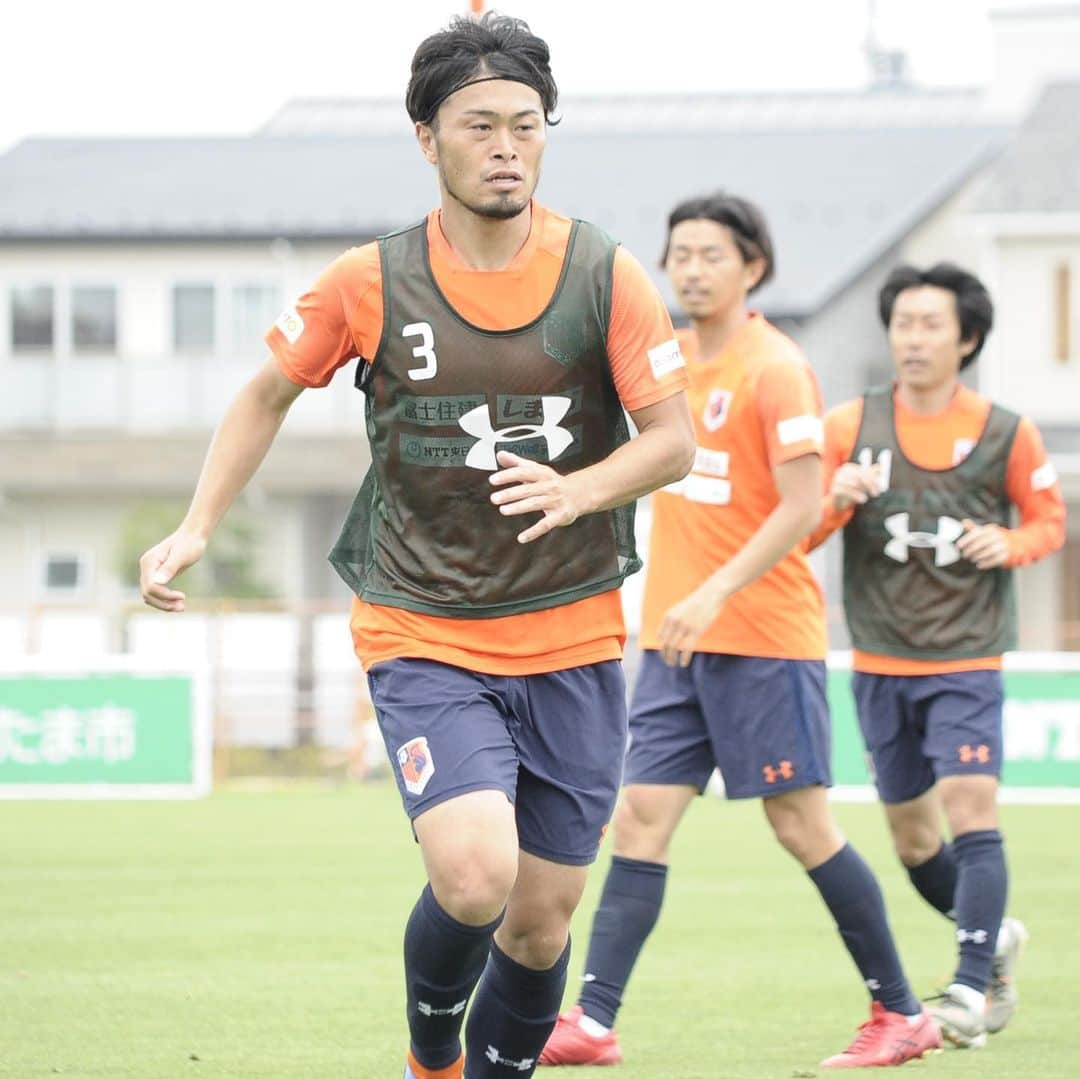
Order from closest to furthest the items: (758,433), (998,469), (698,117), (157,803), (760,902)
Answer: (758,433) → (998,469) → (760,902) → (157,803) → (698,117)

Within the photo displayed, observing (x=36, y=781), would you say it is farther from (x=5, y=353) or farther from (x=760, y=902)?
(x=5, y=353)

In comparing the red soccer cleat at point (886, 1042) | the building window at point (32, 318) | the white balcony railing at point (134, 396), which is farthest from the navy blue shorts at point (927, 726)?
the building window at point (32, 318)

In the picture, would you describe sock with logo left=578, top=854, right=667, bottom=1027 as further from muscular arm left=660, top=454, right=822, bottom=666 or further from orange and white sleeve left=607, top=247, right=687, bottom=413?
orange and white sleeve left=607, top=247, right=687, bottom=413

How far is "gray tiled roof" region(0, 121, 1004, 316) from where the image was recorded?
35562 millimetres

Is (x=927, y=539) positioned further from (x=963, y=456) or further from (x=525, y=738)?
(x=525, y=738)

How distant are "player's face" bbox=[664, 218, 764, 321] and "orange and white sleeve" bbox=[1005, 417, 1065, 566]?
1.14 metres

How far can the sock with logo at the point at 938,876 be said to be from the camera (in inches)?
304

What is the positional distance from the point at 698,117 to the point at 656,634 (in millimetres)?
51037

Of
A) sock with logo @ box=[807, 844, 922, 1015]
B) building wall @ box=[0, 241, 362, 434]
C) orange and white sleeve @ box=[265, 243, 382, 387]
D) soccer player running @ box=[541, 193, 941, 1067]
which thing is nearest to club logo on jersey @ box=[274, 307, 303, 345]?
orange and white sleeve @ box=[265, 243, 382, 387]

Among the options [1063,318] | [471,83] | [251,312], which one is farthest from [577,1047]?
[251,312]

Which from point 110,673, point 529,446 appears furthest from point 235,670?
point 529,446

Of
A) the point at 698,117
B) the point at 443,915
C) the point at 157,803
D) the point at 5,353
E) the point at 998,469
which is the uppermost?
the point at 698,117

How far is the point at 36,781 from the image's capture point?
63.3 ft

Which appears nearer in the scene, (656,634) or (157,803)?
(656,634)
